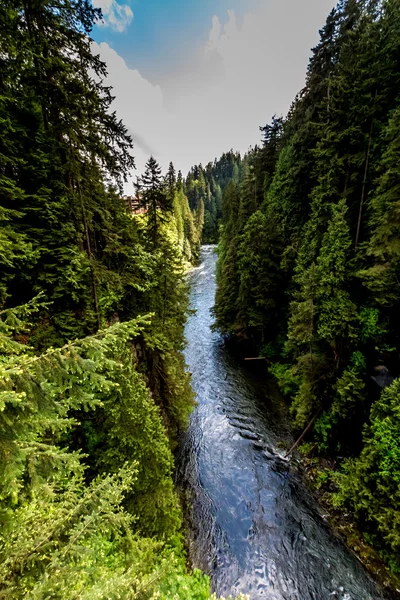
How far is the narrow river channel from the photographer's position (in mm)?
8219

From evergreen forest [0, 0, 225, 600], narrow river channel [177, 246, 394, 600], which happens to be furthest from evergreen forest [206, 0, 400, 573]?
evergreen forest [0, 0, 225, 600]

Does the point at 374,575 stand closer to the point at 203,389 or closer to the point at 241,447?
the point at 241,447

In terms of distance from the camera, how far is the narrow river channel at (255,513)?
822cm

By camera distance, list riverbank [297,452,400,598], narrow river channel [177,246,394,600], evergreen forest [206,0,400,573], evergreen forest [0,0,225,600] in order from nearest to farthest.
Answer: evergreen forest [0,0,225,600] → riverbank [297,452,400,598] → narrow river channel [177,246,394,600] → evergreen forest [206,0,400,573]

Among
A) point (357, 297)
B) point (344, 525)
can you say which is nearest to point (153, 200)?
point (357, 297)

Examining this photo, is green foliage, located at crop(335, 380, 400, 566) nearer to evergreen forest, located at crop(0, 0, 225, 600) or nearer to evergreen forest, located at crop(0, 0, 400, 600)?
evergreen forest, located at crop(0, 0, 400, 600)

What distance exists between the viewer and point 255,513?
10.5 metres

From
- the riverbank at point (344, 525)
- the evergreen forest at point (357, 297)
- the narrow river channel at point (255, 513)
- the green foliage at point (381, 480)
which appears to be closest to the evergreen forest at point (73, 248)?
the narrow river channel at point (255, 513)

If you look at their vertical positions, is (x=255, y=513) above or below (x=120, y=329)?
below

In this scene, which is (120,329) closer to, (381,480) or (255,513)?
(381,480)

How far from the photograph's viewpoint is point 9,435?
1.93 metres

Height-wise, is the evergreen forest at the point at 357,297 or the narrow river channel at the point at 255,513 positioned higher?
the evergreen forest at the point at 357,297

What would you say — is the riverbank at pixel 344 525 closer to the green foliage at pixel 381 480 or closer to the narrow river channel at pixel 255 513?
the narrow river channel at pixel 255 513

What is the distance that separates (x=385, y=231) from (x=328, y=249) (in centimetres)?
243
